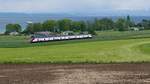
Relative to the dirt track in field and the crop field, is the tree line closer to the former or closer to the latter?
the crop field

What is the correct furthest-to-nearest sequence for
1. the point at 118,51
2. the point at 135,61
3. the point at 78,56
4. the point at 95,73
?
the point at 118,51 → the point at 78,56 → the point at 135,61 → the point at 95,73

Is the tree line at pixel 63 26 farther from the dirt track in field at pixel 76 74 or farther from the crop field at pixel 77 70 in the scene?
the dirt track in field at pixel 76 74

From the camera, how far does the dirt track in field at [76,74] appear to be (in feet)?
82.0

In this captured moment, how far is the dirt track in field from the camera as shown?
25.0 meters

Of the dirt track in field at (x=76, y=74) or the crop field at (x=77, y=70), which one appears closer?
the dirt track in field at (x=76, y=74)

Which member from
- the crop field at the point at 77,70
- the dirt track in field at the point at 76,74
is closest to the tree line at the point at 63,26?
the crop field at the point at 77,70

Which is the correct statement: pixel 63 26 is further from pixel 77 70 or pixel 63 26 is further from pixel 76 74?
pixel 76 74

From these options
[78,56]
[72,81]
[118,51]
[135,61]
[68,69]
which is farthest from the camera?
[118,51]

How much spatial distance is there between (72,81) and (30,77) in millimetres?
3388

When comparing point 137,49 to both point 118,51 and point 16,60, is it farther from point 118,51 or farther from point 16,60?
point 16,60

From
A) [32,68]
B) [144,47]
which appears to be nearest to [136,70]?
[32,68]

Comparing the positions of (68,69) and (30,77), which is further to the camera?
(68,69)

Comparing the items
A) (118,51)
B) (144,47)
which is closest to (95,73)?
(118,51)

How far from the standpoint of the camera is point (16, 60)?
37.5 m
